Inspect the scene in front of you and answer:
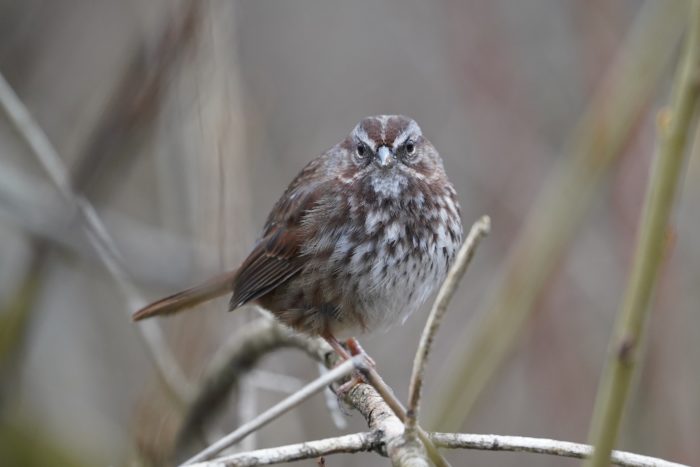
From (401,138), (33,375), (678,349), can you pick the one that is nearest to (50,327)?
(33,375)

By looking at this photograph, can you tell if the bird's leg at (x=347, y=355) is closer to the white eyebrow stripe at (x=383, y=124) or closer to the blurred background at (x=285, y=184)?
the blurred background at (x=285, y=184)

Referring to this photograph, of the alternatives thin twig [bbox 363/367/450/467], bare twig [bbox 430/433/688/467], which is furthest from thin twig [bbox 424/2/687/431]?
thin twig [bbox 363/367/450/467]

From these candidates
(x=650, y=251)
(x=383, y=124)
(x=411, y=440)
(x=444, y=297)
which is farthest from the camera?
(x=383, y=124)

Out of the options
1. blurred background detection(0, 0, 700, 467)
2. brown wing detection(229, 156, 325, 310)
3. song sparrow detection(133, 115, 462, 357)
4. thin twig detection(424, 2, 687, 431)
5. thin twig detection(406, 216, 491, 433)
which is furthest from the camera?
brown wing detection(229, 156, 325, 310)

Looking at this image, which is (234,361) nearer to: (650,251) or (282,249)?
(282,249)

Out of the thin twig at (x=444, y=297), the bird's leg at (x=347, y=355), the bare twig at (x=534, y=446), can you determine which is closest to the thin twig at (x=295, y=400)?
the thin twig at (x=444, y=297)

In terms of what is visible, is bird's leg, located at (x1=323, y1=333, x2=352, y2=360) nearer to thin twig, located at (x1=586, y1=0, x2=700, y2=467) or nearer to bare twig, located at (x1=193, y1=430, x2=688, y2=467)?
bare twig, located at (x1=193, y1=430, x2=688, y2=467)

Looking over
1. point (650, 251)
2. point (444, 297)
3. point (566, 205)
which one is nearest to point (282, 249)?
point (566, 205)

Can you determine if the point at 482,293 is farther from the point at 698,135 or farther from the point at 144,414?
the point at 144,414
